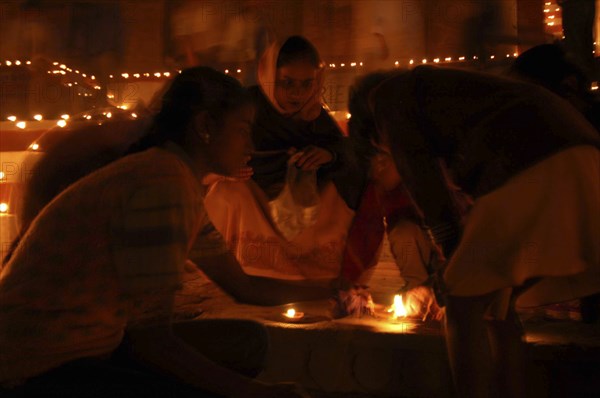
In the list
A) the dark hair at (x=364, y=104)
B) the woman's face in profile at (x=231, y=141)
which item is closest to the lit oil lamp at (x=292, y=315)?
the dark hair at (x=364, y=104)

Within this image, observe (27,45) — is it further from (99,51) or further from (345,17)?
(345,17)

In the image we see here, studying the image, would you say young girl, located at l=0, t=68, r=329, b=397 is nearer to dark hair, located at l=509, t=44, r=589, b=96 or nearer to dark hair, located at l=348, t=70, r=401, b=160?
dark hair, located at l=348, t=70, r=401, b=160

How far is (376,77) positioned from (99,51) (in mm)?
3076

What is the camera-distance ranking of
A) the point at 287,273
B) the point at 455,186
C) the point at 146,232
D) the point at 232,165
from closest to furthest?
the point at 146,232 → the point at 232,165 → the point at 455,186 → the point at 287,273

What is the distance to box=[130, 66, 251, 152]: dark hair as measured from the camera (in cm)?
148

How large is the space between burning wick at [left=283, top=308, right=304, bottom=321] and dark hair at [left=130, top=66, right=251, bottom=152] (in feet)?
4.89

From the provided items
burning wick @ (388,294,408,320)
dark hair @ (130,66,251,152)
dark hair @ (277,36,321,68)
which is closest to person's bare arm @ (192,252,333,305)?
dark hair @ (130,66,251,152)

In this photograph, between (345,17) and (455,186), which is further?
(345,17)

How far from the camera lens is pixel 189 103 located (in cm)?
148

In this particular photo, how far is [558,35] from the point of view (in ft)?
12.1

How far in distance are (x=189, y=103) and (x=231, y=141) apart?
0.48ft

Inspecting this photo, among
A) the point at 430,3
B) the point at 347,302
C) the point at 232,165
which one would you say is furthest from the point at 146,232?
the point at 430,3

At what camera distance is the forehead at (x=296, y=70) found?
3.53 metres

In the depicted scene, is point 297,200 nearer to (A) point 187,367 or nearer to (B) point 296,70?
(B) point 296,70
